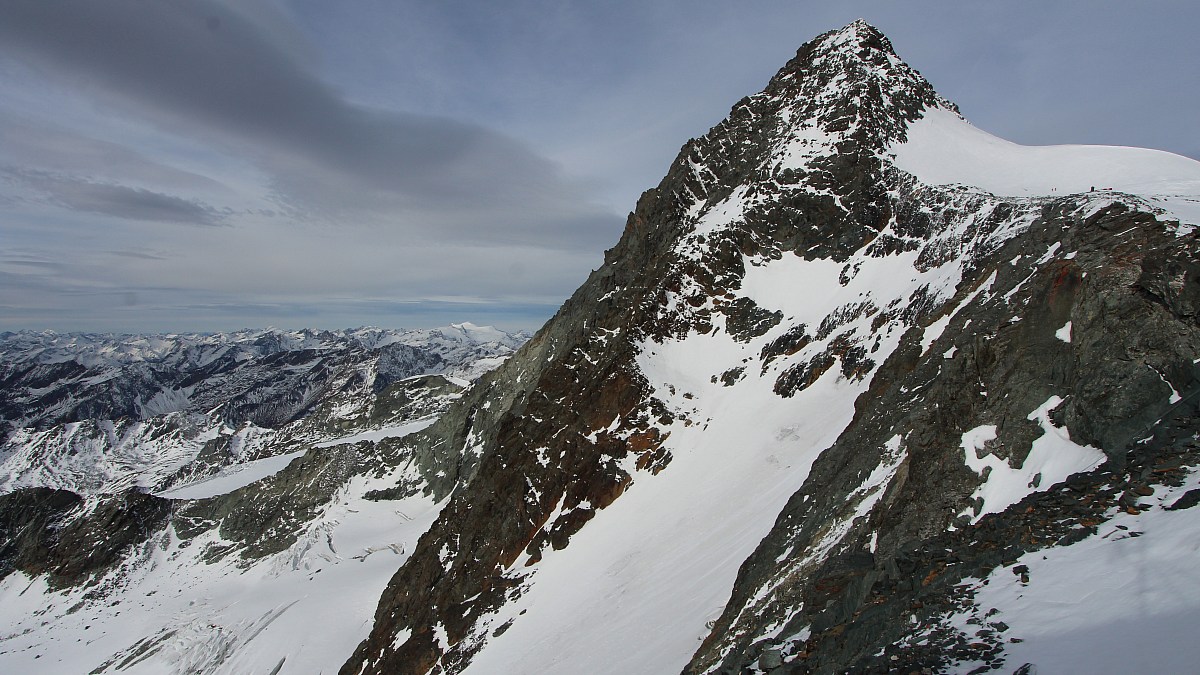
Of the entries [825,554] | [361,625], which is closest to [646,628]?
[825,554]

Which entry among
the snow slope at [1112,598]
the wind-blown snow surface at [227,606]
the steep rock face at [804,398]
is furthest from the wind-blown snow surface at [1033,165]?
the wind-blown snow surface at [227,606]

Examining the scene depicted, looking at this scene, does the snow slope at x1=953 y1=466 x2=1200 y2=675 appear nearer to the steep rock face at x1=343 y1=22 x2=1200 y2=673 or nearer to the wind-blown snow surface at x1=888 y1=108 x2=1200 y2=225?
the steep rock face at x1=343 y1=22 x2=1200 y2=673

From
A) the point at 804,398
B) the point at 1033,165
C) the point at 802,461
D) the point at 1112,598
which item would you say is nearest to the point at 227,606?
the point at 804,398

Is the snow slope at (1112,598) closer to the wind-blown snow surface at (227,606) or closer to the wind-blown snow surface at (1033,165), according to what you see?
the wind-blown snow surface at (1033,165)

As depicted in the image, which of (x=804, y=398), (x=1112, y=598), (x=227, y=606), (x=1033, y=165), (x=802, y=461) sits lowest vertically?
(x=227, y=606)

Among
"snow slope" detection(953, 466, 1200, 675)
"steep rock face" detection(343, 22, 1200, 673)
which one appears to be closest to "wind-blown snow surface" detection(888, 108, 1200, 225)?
"steep rock face" detection(343, 22, 1200, 673)

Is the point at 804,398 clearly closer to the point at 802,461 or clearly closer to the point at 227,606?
the point at 802,461
